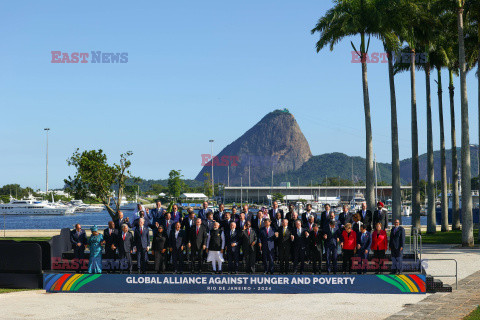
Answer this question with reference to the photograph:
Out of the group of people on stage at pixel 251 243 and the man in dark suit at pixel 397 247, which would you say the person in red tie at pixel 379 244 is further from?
the man in dark suit at pixel 397 247

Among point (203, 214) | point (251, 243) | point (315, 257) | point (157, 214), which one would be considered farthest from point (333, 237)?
point (157, 214)

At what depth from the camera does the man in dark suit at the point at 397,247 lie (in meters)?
→ 20.4

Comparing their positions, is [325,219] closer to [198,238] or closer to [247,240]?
[247,240]

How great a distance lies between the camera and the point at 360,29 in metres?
39.3

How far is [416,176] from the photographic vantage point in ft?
151

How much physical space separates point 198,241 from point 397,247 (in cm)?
640

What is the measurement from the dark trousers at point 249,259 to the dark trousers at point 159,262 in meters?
2.68

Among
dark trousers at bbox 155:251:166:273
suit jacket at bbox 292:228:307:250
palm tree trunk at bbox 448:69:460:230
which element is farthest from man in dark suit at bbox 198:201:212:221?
palm tree trunk at bbox 448:69:460:230

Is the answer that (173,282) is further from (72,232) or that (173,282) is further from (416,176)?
(416,176)

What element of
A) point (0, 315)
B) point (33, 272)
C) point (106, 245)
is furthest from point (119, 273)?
point (0, 315)

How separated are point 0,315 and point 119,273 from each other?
5372 millimetres

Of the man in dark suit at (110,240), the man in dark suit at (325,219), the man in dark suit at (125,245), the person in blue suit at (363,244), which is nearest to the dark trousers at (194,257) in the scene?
the man in dark suit at (125,245)

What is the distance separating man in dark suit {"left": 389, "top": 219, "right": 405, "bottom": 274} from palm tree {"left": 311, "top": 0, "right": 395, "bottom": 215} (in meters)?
17.9

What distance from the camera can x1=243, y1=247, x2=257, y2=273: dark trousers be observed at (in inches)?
827
